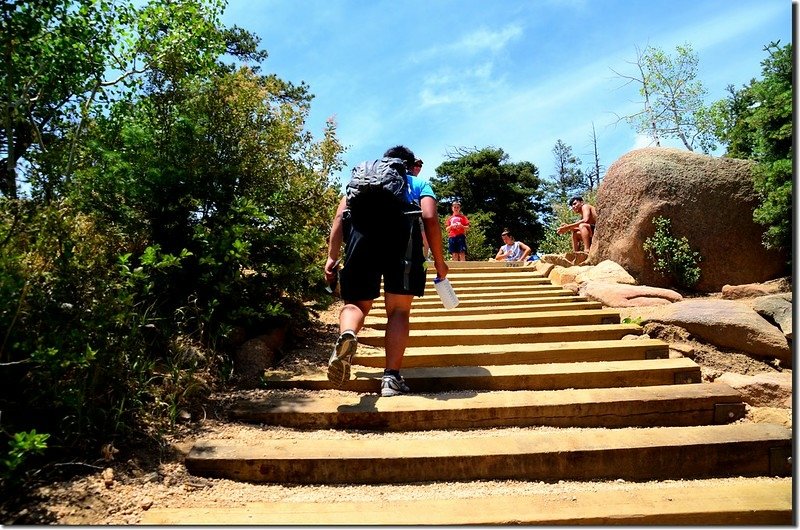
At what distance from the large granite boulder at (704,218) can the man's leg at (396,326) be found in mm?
5949

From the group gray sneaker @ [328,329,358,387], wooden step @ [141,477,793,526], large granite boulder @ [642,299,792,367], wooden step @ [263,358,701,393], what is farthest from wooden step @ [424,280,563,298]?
wooden step @ [141,477,793,526]

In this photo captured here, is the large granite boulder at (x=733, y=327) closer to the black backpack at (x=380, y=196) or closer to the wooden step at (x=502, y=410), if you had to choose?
the wooden step at (x=502, y=410)

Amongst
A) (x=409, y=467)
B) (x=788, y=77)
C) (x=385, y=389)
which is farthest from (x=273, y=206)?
(x=788, y=77)

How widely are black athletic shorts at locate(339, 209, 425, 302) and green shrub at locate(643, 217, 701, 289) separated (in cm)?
600

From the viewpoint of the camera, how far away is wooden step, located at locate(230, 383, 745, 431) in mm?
3191

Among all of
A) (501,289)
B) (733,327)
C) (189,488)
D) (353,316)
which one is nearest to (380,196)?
(353,316)

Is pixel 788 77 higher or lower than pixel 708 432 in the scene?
higher

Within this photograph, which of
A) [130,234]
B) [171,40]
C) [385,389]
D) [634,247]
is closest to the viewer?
[385,389]

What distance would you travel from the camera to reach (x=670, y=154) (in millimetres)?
8766

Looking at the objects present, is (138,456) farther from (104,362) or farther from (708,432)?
(708,432)

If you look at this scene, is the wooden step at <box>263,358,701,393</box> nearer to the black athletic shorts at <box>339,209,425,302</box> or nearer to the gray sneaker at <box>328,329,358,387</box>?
the gray sneaker at <box>328,329,358,387</box>

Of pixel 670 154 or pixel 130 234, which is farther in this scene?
pixel 670 154

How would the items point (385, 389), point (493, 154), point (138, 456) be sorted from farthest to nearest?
point (493, 154) → point (385, 389) → point (138, 456)

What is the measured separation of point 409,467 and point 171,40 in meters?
7.50
